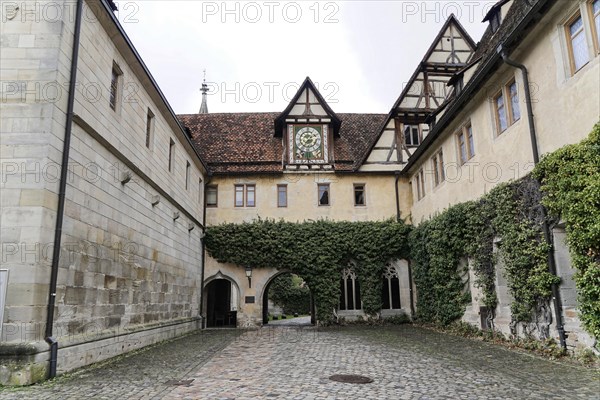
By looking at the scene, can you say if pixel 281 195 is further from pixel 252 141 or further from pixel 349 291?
pixel 349 291

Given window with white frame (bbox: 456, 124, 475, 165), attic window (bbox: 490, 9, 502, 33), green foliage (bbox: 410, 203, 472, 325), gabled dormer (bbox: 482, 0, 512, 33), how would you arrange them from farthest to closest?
1. attic window (bbox: 490, 9, 502, 33)
2. gabled dormer (bbox: 482, 0, 512, 33)
3. green foliage (bbox: 410, 203, 472, 325)
4. window with white frame (bbox: 456, 124, 475, 165)

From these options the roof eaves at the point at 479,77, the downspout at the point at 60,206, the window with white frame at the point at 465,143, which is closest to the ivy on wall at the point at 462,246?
the window with white frame at the point at 465,143

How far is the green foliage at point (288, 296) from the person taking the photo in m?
36.0

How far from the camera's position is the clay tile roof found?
21609 mm

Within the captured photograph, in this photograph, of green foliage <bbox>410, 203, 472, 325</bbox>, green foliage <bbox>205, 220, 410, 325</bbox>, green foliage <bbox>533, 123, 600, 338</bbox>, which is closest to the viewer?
green foliage <bbox>533, 123, 600, 338</bbox>

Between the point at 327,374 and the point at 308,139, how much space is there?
48.6 ft

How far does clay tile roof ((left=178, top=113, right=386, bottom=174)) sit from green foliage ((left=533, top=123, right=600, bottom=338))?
12768 mm

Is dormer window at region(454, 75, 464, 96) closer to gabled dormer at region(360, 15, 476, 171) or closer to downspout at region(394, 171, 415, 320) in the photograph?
gabled dormer at region(360, 15, 476, 171)

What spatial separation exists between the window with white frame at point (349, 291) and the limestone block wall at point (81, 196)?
29.3 feet

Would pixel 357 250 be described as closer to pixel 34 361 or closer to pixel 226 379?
pixel 226 379

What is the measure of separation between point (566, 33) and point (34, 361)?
1134cm

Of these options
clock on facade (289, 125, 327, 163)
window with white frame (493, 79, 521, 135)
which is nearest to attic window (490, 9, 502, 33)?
window with white frame (493, 79, 521, 135)

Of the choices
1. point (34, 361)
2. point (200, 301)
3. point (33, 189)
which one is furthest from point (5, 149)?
point (200, 301)

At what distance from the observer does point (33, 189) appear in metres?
7.55
